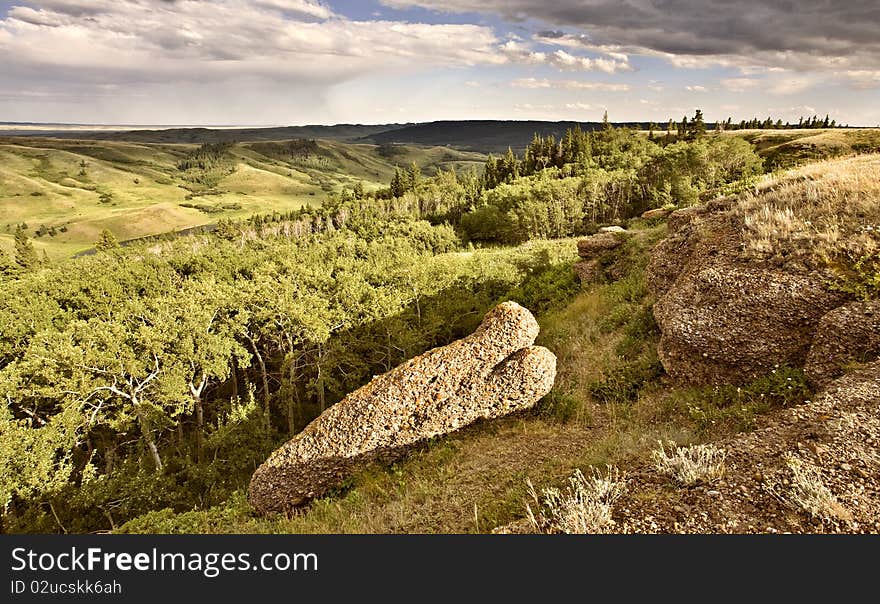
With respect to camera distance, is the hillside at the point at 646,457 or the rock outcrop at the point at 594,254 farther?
the rock outcrop at the point at 594,254

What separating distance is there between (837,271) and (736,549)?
10.6 meters

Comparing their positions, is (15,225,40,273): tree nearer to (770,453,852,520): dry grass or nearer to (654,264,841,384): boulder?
(654,264,841,384): boulder

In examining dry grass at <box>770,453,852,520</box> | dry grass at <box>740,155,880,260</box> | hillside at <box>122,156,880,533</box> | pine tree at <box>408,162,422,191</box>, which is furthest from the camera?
pine tree at <box>408,162,422,191</box>

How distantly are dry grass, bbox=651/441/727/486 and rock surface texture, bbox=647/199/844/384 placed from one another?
545cm

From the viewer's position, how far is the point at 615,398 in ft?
46.2

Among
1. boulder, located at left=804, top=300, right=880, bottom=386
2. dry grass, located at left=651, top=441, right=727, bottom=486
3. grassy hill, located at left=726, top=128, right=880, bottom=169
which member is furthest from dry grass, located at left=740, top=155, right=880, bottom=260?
grassy hill, located at left=726, top=128, right=880, bottom=169

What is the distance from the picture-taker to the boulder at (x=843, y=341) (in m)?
10.2

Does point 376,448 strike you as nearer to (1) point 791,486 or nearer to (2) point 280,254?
(1) point 791,486

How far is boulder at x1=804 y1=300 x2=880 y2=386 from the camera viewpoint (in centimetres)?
1019

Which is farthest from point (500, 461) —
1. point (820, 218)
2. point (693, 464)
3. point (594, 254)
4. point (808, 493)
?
point (594, 254)

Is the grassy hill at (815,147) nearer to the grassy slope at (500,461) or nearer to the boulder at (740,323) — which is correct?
the boulder at (740,323)

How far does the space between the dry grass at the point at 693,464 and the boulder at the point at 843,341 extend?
472 cm

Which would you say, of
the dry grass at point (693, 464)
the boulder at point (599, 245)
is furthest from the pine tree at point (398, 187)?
the dry grass at point (693, 464)

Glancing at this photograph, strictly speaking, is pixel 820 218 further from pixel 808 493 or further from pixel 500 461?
pixel 500 461
